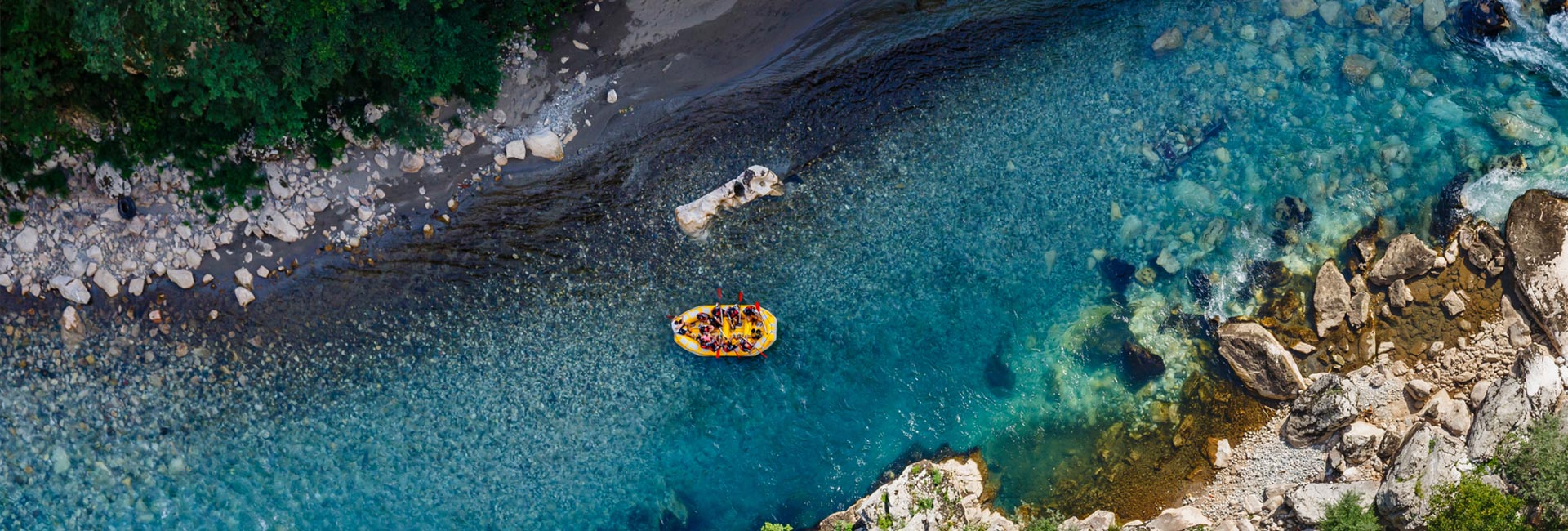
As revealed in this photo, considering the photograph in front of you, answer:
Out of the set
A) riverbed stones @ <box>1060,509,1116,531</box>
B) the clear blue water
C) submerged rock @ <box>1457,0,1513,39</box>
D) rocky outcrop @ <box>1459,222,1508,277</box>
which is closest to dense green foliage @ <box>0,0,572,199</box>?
the clear blue water

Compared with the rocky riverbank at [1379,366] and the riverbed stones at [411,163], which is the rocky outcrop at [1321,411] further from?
the riverbed stones at [411,163]

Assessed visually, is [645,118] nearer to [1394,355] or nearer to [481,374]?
[481,374]

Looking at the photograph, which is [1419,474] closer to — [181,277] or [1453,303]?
[1453,303]

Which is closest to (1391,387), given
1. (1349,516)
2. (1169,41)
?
(1349,516)

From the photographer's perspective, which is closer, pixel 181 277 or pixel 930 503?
pixel 181 277

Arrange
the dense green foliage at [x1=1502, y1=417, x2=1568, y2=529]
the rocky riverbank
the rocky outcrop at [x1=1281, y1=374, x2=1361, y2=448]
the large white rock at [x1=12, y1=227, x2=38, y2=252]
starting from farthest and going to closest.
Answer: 1. the large white rock at [x1=12, y1=227, x2=38, y2=252]
2. the rocky outcrop at [x1=1281, y1=374, x2=1361, y2=448]
3. the rocky riverbank
4. the dense green foliage at [x1=1502, y1=417, x2=1568, y2=529]

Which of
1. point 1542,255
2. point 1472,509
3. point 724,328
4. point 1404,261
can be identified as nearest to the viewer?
point 1472,509

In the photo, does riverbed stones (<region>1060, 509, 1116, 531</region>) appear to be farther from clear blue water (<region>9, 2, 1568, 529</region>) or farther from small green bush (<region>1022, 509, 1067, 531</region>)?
clear blue water (<region>9, 2, 1568, 529</region>)
